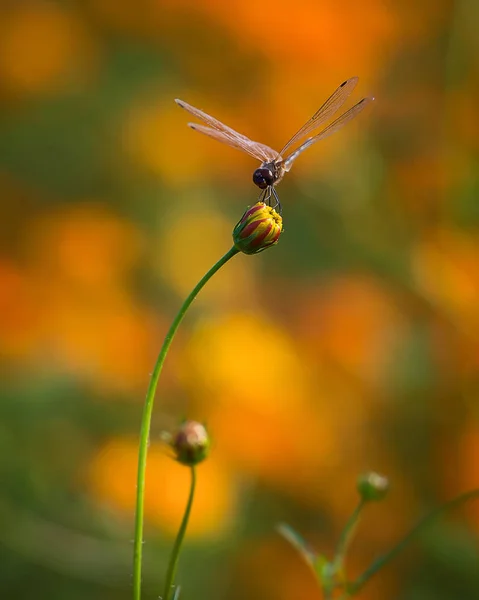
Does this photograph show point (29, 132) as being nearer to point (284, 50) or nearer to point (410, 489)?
point (284, 50)

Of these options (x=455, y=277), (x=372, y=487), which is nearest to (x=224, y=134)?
(x=372, y=487)

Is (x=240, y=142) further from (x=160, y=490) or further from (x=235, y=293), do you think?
(x=235, y=293)

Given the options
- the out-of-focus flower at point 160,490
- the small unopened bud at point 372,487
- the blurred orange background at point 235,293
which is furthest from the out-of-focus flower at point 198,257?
the small unopened bud at point 372,487

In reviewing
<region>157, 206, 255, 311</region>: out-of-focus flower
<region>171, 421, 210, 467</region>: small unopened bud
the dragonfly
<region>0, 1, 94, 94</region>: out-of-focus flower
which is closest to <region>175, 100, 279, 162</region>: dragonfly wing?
the dragonfly

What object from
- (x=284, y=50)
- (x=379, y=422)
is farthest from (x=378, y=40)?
(x=379, y=422)

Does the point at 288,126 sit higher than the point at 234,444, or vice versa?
the point at 288,126

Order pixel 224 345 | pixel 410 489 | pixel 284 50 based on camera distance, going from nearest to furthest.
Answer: pixel 410 489 → pixel 224 345 → pixel 284 50

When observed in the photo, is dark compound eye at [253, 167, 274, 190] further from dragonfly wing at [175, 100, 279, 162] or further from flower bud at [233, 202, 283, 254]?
flower bud at [233, 202, 283, 254]
